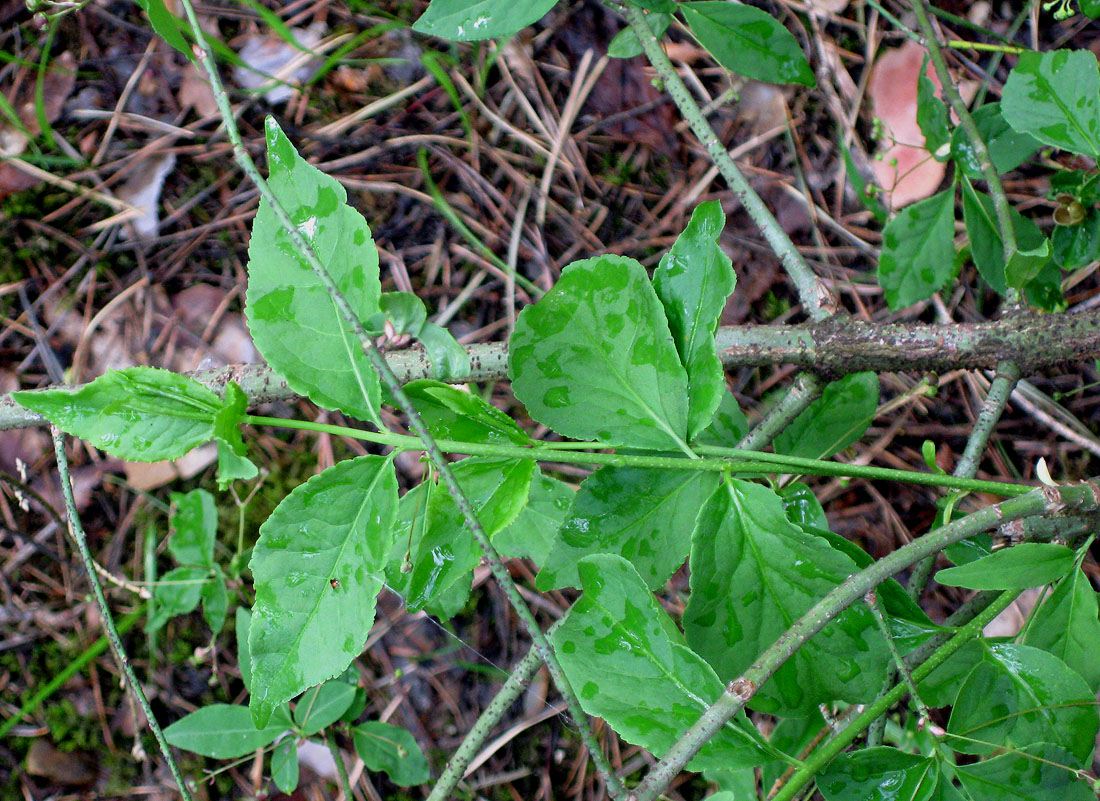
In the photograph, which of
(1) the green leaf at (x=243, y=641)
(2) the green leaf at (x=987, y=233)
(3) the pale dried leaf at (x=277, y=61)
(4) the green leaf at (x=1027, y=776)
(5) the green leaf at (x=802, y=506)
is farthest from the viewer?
(3) the pale dried leaf at (x=277, y=61)

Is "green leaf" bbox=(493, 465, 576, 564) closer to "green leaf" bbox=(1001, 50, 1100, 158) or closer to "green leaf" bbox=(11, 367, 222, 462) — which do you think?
"green leaf" bbox=(11, 367, 222, 462)

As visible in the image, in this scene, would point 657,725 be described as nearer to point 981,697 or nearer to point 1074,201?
point 981,697

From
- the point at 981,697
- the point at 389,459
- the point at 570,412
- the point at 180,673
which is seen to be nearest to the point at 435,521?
the point at 389,459

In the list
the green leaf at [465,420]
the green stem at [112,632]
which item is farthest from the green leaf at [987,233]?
the green stem at [112,632]

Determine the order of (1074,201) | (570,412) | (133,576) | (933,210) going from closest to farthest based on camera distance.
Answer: (570,412) → (1074,201) → (933,210) → (133,576)

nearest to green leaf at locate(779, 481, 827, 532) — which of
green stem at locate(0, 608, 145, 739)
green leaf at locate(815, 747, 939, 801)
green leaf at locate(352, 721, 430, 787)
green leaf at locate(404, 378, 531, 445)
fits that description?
green leaf at locate(815, 747, 939, 801)

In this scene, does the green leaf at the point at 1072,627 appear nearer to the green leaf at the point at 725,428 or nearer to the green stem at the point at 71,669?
the green leaf at the point at 725,428
